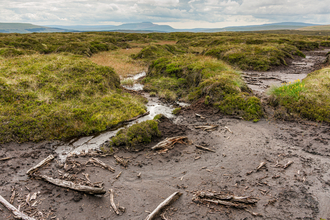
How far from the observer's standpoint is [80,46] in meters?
35.8

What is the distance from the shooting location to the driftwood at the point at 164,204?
17.1ft

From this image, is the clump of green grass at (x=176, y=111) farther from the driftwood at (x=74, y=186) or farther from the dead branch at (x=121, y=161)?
the driftwood at (x=74, y=186)

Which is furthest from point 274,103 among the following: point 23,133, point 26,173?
point 23,133

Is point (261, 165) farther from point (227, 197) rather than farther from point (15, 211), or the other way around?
point (15, 211)

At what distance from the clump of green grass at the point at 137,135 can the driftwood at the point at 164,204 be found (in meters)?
3.72

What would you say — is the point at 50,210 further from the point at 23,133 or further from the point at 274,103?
the point at 274,103

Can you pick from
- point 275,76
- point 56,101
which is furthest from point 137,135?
point 275,76

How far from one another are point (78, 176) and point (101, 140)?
115 inches

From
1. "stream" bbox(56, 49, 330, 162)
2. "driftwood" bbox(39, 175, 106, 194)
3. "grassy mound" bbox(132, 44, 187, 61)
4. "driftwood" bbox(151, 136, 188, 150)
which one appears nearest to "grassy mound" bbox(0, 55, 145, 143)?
"stream" bbox(56, 49, 330, 162)

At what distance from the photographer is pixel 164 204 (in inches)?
218

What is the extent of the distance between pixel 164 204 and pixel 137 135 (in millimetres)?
4321

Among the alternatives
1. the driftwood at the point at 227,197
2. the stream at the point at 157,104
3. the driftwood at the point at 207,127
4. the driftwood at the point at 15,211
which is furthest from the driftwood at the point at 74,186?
the driftwood at the point at 207,127

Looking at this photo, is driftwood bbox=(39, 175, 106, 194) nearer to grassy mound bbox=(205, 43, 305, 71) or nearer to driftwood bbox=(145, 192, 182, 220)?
driftwood bbox=(145, 192, 182, 220)

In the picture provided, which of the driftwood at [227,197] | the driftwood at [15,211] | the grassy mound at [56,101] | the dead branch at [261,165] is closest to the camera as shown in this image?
the driftwood at [15,211]
